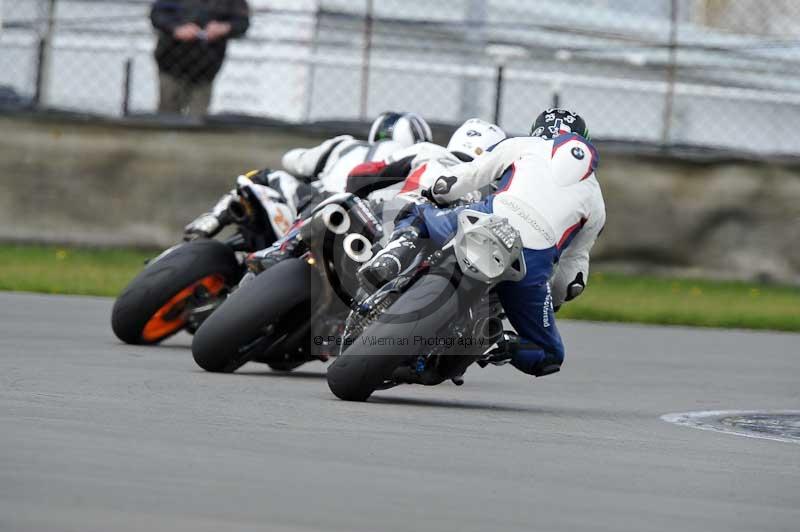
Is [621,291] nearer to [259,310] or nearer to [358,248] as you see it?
[358,248]

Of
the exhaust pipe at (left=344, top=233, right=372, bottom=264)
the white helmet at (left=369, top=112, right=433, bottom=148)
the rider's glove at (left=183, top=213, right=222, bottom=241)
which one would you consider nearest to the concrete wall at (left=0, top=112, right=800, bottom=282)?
the rider's glove at (left=183, top=213, right=222, bottom=241)

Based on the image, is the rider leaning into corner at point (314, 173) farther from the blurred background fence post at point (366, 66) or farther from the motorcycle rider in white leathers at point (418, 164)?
the blurred background fence post at point (366, 66)

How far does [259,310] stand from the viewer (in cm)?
834

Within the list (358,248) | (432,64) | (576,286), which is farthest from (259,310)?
(432,64)

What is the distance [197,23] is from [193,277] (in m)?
7.07

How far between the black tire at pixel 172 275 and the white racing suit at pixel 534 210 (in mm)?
1935

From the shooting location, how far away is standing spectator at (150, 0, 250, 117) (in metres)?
16.2

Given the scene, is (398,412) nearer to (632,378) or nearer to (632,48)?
(632,378)

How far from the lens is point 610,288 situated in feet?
53.2

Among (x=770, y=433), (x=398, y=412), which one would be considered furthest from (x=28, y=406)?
(x=770, y=433)

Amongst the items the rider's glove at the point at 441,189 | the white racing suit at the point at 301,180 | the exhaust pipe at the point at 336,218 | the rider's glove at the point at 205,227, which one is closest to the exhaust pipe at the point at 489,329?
the rider's glove at the point at 441,189

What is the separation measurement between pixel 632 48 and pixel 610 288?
2.49 meters

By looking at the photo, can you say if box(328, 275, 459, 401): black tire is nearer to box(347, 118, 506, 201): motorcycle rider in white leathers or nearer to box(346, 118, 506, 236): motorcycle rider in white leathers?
box(346, 118, 506, 236): motorcycle rider in white leathers

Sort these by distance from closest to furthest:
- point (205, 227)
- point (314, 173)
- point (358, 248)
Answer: point (358, 248), point (314, 173), point (205, 227)
